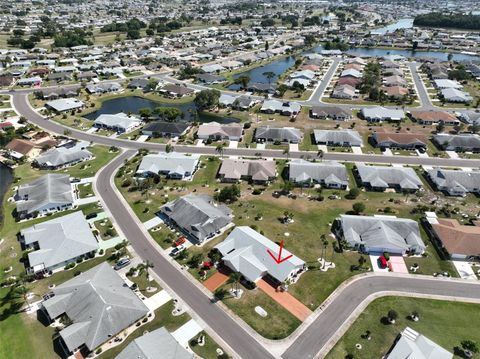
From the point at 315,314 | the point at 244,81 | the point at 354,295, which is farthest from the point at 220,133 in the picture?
the point at 315,314

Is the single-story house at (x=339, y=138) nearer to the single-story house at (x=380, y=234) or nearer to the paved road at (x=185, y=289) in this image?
the single-story house at (x=380, y=234)

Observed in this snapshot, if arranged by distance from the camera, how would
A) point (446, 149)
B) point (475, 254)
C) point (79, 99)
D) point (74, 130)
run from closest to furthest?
point (475, 254) < point (446, 149) < point (74, 130) < point (79, 99)

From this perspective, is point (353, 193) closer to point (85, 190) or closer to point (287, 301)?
point (287, 301)

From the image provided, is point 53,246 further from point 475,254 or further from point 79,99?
point 79,99

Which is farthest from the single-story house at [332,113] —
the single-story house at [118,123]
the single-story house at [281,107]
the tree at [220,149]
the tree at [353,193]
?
the single-story house at [118,123]

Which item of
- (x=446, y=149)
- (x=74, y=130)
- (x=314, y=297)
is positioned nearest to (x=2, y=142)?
(x=74, y=130)

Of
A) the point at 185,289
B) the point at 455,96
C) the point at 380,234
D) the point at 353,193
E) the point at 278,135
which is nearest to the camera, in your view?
the point at 185,289
